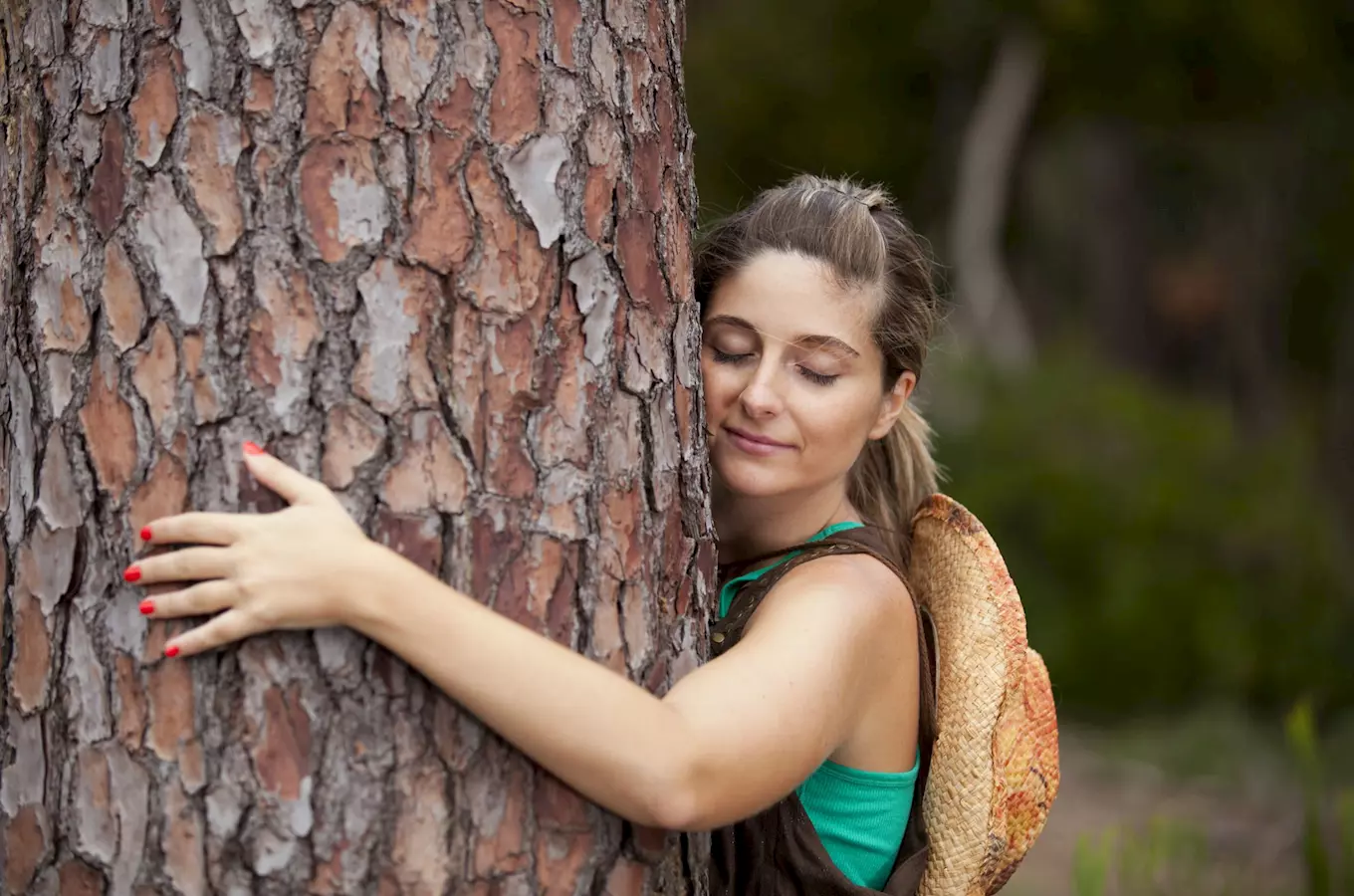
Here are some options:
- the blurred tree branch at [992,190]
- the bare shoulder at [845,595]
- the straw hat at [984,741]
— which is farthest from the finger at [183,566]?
the blurred tree branch at [992,190]

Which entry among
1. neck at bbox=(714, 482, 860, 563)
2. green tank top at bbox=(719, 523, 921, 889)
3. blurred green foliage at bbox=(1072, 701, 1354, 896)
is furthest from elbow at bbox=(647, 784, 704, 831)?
blurred green foliage at bbox=(1072, 701, 1354, 896)

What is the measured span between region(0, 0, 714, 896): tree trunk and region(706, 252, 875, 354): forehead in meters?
0.49

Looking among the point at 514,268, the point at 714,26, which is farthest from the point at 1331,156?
the point at 514,268

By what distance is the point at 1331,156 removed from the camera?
12.5m

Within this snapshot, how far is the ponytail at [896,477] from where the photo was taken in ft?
9.03

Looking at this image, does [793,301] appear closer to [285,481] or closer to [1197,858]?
[285,481]

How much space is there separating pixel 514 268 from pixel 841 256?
727mm

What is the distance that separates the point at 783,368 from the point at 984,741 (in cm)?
66

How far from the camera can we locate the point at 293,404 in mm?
1766

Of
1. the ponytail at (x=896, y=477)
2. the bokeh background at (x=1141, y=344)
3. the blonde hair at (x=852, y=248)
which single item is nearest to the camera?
the blonde hair at (x=852, y=248)

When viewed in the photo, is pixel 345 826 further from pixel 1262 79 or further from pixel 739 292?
pixel 1262 79

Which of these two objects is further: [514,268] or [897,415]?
[897,415]

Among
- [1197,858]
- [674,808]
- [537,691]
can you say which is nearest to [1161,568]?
[1197,858]

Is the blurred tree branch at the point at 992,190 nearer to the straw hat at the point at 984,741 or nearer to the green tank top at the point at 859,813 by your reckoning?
the straw hat at the point at 984,741
